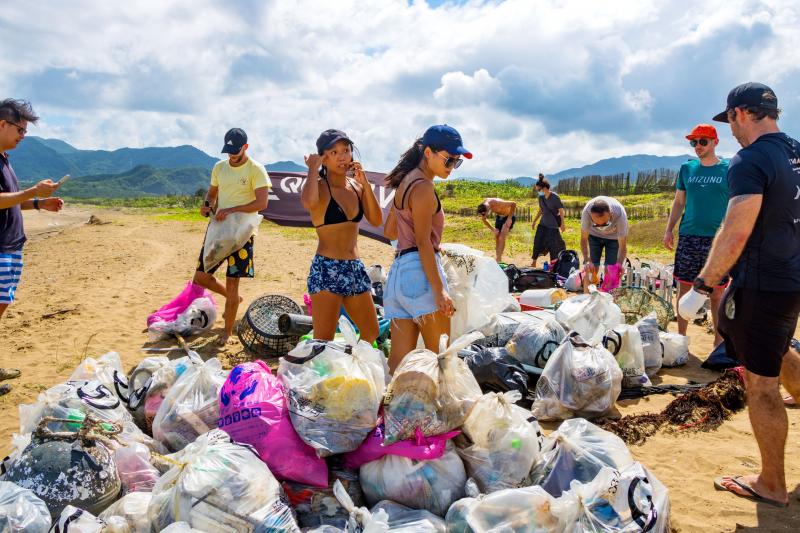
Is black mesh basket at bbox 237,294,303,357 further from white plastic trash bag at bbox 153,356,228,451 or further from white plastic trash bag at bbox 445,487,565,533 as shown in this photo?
white plastic trash bag at bbox 445,487,565,533

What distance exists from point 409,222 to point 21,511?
2067mm

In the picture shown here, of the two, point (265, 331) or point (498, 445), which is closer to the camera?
point (498, 445)

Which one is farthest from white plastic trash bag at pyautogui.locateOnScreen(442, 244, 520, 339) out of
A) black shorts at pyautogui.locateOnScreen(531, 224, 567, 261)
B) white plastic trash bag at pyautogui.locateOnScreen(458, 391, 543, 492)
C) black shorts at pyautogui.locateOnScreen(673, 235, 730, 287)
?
black shorts at pyautogui.locateOnScreen(531, 224, 567, 261)

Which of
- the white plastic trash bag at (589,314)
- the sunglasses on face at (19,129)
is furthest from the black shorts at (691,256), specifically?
the sunglasses on face at (19,129)

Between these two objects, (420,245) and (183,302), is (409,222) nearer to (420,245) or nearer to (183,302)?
(420,245)

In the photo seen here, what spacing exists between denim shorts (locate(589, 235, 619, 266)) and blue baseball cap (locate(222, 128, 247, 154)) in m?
3.70

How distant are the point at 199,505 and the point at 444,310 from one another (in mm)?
1470

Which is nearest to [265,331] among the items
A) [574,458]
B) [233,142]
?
[233,142]

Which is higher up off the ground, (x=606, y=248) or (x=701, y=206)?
(x=701, y=206)

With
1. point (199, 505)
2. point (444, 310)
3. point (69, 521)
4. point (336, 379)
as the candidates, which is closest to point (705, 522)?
point (444, 310)

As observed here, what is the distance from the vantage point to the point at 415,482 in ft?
7.44

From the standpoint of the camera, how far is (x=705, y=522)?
252 centimetres

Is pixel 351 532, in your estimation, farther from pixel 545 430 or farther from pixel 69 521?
pixel 545 430

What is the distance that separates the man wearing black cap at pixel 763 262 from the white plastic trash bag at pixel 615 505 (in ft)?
2.69
